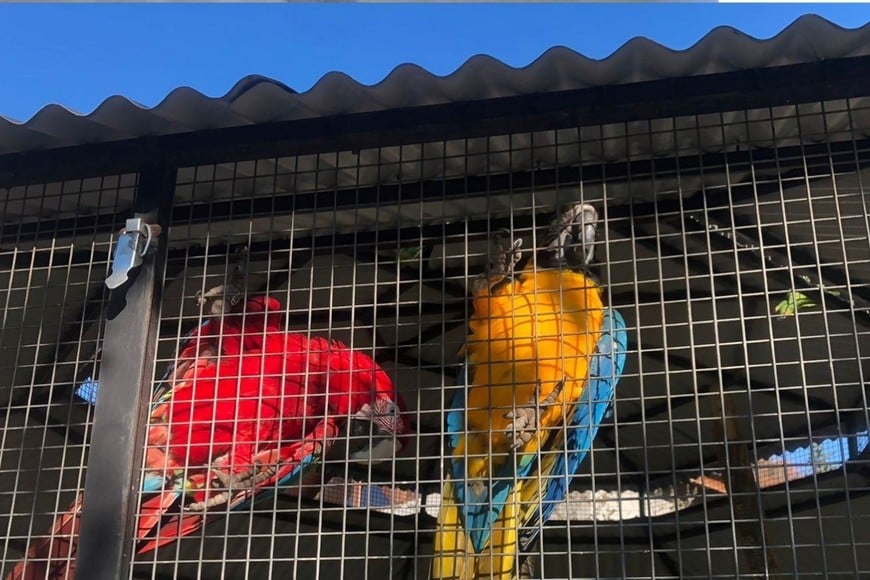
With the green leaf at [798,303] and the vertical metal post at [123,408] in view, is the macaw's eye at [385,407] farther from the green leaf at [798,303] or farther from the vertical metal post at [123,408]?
the green leaf at [798,303]

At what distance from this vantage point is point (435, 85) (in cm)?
230

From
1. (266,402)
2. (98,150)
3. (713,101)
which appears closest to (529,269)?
(713,101)

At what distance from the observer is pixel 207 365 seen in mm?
2871

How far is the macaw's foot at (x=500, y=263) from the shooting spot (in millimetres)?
2686

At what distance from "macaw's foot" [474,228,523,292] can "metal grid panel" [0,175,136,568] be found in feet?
4.33

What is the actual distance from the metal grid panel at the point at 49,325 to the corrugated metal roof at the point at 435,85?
0.32 metres

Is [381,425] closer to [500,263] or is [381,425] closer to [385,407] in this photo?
[385,407]

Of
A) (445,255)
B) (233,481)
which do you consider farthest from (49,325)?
(445,255)

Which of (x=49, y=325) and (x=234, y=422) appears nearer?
(x=234, y=422)

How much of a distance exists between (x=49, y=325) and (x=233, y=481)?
132 centimetres

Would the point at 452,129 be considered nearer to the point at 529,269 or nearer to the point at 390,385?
the point at 529,269

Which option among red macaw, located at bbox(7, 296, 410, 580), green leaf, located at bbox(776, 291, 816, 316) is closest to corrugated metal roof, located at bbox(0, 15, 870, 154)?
red macaw, located at bbox(7, 296, 410, 580)

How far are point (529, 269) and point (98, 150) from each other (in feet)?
5.00

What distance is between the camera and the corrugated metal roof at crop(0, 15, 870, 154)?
2.13 metres
